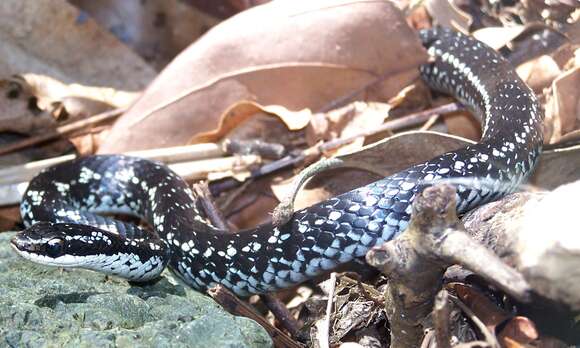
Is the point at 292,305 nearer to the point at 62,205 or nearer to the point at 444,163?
the point at 444,163

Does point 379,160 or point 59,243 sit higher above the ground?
point 59,243

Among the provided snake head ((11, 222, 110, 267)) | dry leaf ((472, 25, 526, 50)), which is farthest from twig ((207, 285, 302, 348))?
dry leaf ((472, 25, 526, 50))

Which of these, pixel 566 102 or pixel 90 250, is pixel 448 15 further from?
pixel 90 250

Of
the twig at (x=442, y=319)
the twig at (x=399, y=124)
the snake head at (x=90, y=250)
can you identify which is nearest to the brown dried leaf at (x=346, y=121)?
the twig at (x=399, y=124)

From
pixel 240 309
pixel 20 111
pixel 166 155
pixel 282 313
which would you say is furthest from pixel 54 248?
pixel 20 111

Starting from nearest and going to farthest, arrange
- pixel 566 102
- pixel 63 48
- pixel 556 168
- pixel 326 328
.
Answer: pixel 326 328, pixel 556 168, pixel 566 102, pixel 63 48

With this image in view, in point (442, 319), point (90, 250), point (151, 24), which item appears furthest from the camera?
point (151, 24)

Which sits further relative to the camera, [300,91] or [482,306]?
[300,91]
